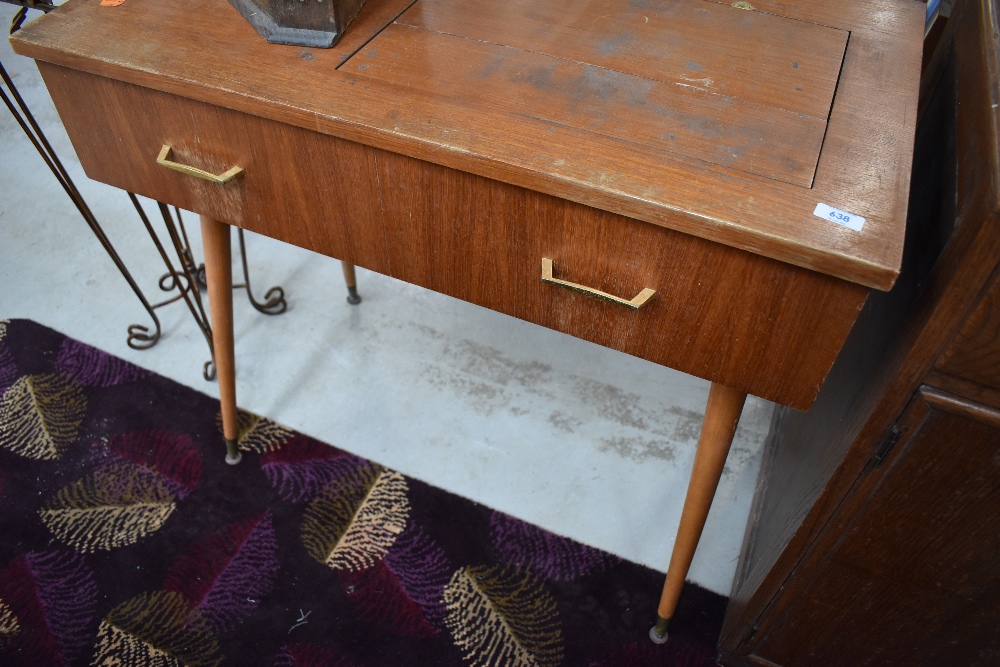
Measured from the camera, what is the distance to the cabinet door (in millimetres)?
711

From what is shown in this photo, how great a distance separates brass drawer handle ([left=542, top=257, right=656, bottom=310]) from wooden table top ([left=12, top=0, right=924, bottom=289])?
0.29 feet

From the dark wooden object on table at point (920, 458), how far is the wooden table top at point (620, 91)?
0.20 feet

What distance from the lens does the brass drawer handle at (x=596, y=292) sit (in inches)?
30.0

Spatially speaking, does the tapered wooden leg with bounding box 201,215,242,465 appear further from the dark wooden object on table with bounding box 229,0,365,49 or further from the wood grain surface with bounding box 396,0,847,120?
the wood grain surface with bounding box 396,0,847,120

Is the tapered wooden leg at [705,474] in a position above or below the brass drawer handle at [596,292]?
below

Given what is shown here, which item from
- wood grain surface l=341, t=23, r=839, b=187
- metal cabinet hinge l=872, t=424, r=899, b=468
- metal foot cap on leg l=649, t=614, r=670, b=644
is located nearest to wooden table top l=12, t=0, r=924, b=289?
wood grain surface l=341, t=23, r=839, b=187

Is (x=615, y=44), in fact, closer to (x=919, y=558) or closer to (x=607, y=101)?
(x=607, y=101)

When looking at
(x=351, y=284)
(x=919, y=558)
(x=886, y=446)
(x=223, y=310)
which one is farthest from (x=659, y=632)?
(x=351, y=284)

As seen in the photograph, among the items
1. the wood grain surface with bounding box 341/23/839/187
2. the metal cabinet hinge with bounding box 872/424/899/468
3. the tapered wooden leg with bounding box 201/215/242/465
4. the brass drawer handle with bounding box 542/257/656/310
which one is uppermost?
the wood grain surface with bounding box 341/23/839/187

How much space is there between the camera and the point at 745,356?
78 cm

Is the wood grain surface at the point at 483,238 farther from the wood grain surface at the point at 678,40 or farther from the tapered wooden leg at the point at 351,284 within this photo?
the tapered wooden leg at the point at 351,284

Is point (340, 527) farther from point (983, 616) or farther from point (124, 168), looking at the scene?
point (983, 616)

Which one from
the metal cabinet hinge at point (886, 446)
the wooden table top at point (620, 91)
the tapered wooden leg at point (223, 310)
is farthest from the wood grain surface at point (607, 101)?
the tapered wooden leg at point (223, 310)

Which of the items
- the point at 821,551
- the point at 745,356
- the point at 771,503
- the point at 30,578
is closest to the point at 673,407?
the point at 771,503
